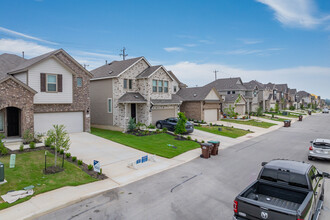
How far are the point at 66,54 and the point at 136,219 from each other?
18081mm

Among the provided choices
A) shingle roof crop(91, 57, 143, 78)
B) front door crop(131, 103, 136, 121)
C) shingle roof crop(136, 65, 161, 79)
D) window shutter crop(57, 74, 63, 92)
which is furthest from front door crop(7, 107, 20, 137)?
shingle roof crop(136, 65, 161, 79)

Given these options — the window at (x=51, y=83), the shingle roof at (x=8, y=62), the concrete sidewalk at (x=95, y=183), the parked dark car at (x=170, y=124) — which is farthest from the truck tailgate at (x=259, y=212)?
the shingle roof at (x=8, y=62)

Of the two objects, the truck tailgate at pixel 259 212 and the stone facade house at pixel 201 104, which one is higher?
the stone facade house at pixel 201 104

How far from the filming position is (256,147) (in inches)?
744

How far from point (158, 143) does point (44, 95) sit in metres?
10.3

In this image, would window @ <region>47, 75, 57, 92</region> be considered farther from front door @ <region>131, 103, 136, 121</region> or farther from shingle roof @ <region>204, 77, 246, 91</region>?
shingle roof @ <region>204, 77, 246, 91</region>

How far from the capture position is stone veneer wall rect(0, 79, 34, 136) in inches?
615

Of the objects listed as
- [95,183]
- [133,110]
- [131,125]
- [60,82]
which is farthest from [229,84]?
[95,183]

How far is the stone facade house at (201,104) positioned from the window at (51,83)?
59.8ft

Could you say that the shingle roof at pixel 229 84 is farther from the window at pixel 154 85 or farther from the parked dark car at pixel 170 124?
the parked dark car at pixel 170 124

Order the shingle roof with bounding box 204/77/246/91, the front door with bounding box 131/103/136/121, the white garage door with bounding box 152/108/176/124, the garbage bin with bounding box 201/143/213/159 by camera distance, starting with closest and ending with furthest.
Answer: the garbage bin with bounding box 201/143/213/159 < the front door with bounding box 131/103/136/121 < the white garage door with bounding box 152/108/176/124 < the shingle roof with bounding box 204/77/246/91

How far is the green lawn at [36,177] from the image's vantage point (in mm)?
9085

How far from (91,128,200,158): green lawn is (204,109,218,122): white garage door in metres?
13.6

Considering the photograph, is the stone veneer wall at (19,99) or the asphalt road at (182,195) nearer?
the asphalt road at (182,195)
